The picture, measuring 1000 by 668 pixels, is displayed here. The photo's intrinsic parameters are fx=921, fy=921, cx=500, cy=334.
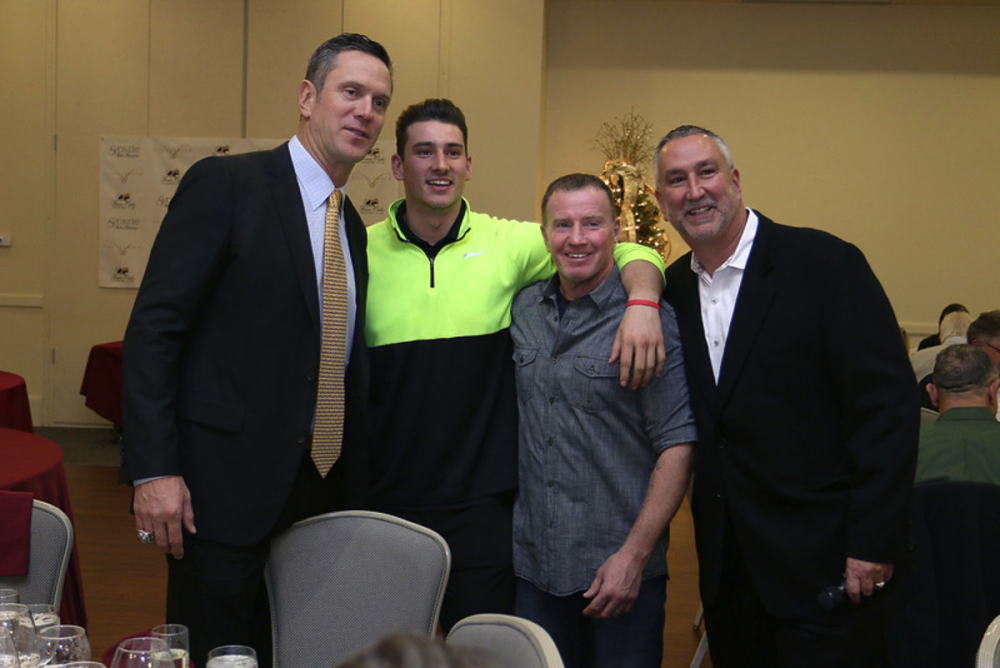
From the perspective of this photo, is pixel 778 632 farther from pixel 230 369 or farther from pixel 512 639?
pixel 230 369

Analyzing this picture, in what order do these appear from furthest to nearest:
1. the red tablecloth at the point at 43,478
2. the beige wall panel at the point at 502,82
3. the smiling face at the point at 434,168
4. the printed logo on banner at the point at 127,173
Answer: the printed logo on banner at the point at 127,173 < the beige wall panel at the point at 502,82 < the red tablecloth at the point at 43,478 < the smiling face at the point at 434,168

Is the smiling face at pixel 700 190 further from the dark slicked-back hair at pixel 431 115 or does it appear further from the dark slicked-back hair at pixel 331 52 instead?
the dark slicked-back hair at pixel 331 52

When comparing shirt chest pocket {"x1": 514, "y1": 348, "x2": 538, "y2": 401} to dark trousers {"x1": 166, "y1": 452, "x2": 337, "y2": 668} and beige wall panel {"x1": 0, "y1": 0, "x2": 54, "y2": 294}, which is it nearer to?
dark trousers {"x1": 166, "y1": 452, "x2": 337, "y2": 668}

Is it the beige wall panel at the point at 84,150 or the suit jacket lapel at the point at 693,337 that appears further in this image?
the beige wall panel at the point at 84,150

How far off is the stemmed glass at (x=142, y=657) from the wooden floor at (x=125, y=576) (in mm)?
2439

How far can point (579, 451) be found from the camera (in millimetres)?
2223

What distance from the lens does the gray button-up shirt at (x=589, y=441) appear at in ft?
7.28

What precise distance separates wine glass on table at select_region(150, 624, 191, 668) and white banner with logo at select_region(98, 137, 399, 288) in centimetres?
696

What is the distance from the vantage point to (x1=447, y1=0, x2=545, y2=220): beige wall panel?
8141 millimetres

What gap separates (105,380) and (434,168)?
5.96m

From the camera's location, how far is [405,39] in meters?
8.22

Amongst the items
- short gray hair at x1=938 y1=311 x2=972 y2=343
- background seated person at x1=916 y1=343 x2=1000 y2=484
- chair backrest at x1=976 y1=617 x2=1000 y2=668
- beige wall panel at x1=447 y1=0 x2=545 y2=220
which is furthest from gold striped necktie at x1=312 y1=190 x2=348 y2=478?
beige wall panel at x1=447 y1=0 x2=545 y2=220

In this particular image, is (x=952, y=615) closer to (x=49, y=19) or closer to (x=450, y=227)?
(x=450, y=227)

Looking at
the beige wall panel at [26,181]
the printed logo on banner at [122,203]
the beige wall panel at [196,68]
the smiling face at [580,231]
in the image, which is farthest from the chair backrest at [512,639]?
the beige wall panel at [26,181]
